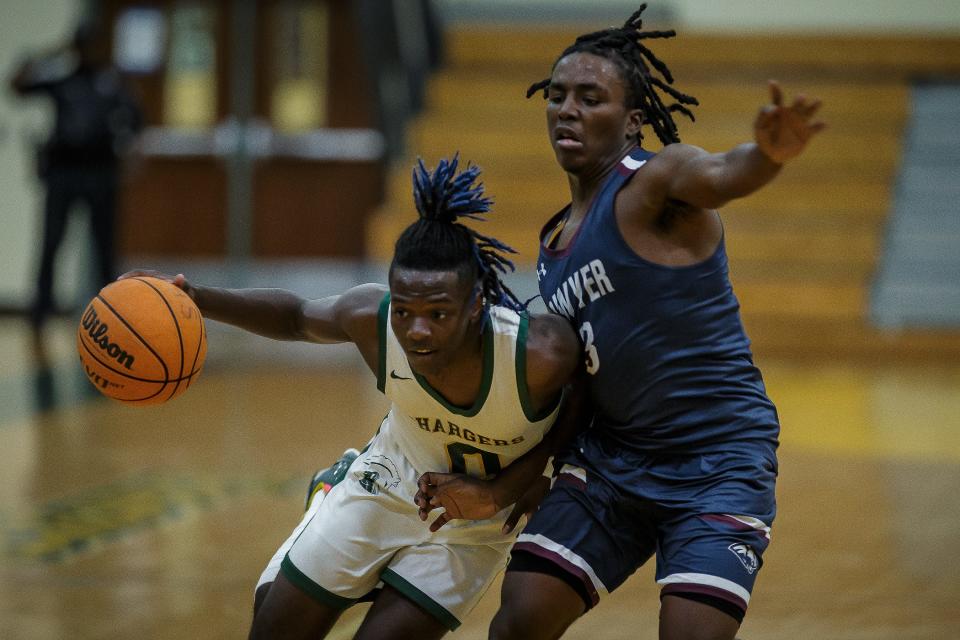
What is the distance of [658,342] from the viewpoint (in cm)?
287

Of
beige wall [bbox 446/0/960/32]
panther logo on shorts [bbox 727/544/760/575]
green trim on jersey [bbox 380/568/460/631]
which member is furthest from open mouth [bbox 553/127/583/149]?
beige wall [bbox 446/0/960/32]

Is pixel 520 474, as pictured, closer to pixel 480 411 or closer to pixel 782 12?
pixel 480 411

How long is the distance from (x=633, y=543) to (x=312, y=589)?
763mm

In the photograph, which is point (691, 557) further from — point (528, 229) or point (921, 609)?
point (528, 229)

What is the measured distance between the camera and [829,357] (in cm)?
996

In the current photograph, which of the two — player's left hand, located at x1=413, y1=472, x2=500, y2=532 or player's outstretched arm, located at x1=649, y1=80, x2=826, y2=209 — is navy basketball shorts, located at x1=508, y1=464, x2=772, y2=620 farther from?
player's outstretched arm, located at x1=649, y1=80, x2=826, y2=209

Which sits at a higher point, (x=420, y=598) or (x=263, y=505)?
(x=420, y=598)

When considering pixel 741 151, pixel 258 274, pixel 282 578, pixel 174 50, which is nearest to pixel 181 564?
pixel 282 578

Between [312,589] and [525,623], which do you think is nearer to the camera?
[525,623]

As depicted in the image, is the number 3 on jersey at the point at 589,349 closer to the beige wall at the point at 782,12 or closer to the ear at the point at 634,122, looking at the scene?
the ear at the point at 634,122

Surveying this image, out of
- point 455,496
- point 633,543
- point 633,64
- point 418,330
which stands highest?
point 633,64

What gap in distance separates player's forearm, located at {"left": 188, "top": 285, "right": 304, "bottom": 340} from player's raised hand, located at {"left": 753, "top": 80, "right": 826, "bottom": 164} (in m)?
1.26

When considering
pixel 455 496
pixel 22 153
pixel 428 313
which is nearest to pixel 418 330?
pixel 428 313

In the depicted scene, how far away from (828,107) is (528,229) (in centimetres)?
337
